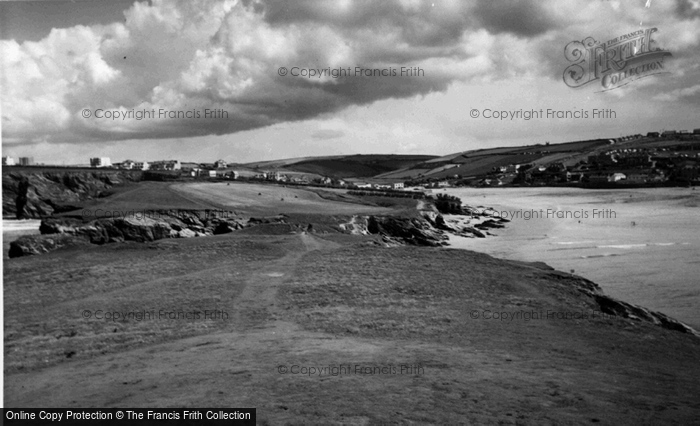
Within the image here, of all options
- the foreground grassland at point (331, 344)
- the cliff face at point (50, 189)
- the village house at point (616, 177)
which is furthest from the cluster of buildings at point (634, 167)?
the cliff face at point (50, 189)

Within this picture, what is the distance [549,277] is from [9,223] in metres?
18.7

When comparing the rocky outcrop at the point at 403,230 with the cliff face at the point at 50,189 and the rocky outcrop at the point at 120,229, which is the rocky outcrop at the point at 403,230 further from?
the cliff face at the point at 50,189

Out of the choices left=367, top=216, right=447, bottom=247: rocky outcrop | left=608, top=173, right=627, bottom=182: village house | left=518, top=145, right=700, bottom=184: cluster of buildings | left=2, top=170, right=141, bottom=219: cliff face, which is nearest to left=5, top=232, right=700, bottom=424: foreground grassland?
left=2, top=170, right=141, bottom=219: cliff face

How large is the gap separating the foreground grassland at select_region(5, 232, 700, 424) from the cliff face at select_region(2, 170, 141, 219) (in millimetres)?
5008

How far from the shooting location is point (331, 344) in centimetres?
974

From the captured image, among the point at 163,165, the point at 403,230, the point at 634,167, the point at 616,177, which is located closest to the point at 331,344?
the point at 403,230

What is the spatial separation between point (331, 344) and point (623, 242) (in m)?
17.1

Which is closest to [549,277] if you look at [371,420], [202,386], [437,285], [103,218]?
[437,285]

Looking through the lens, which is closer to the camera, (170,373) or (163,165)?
(170,373)

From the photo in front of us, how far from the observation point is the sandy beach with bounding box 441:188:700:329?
1525 centimetres

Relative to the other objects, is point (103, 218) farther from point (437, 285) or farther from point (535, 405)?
point (535, 405)

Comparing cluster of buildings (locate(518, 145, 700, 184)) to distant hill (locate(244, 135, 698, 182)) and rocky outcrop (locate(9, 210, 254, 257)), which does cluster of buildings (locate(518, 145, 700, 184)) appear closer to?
distant hill (locate(244, 135, 698, 182))

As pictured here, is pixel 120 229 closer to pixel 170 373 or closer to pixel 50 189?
pixel 50 189

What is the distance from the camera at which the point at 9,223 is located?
56.2 feet
